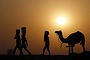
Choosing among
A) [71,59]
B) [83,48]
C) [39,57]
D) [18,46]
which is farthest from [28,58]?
[83,48]

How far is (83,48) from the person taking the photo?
14.2m

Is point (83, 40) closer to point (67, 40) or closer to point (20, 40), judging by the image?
point (67, 40)

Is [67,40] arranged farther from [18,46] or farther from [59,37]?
[18,46]

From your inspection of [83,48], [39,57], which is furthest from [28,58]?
[83,48]

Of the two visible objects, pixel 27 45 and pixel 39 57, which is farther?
pixel 27 45

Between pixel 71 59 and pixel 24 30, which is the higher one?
pixel 24 30

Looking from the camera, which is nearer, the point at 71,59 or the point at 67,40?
the point at 71,59

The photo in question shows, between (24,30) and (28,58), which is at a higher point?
(24,30)

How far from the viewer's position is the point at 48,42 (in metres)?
13.9

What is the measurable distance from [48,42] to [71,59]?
3.10m

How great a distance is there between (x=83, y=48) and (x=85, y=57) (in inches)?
114

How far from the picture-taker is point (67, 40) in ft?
45.1

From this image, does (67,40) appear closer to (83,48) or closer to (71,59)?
(83,48)

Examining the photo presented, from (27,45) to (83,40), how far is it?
7.50ft
